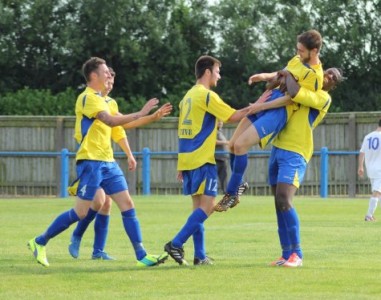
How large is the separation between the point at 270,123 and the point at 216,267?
4.94ft

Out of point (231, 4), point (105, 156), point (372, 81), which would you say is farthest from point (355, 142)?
point (105, 156)

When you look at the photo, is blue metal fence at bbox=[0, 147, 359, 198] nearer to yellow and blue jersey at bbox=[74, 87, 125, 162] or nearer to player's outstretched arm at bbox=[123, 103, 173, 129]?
yellow and blue jersey at bbox=[74, 87, 125, 162]

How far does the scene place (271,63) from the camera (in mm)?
39438

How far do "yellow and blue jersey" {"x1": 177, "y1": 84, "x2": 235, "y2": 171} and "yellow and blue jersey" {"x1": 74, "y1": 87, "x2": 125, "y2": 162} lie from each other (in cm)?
87

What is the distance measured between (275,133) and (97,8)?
2745 centimetres

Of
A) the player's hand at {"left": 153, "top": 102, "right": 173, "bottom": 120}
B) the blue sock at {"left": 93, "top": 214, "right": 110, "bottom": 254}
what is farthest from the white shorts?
the player's hand at {"left": 153, "top": 102, "right": 173, "bottom": 120}

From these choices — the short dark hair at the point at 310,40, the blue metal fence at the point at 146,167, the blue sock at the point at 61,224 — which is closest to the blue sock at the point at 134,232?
the blue sock at the point at 61,224

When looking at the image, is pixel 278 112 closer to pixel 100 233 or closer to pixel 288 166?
pixel 288 166

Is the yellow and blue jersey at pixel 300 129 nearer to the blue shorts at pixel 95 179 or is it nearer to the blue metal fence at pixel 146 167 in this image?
the blue shorts at pixel 95 179

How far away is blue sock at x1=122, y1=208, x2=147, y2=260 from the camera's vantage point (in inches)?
508

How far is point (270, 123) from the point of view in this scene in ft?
40.9

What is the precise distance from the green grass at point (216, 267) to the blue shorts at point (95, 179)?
759 millimetres

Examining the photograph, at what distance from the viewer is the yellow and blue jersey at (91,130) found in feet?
42.8

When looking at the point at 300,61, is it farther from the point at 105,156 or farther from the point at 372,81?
the point at 372,81
